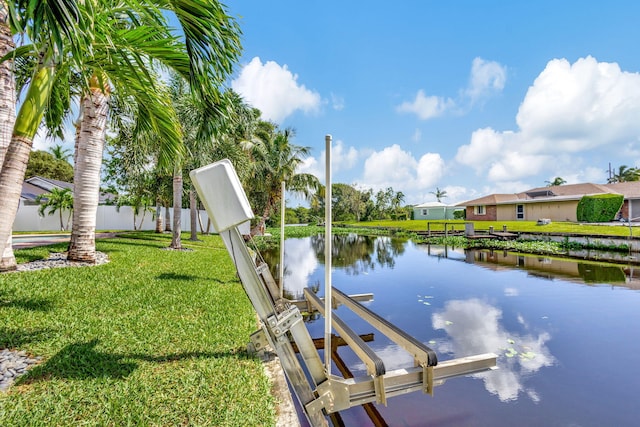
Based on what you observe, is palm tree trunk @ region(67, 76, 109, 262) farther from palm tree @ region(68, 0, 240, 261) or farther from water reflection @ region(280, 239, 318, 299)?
water reflection @ region(280, 239, 318, 299)

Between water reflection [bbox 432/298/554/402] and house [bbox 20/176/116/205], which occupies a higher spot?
house [bbox 20/176/116/205]

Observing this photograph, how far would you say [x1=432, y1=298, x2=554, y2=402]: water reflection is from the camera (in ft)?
10.6

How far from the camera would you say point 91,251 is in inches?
259

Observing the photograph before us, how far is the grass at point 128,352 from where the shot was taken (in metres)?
2.13

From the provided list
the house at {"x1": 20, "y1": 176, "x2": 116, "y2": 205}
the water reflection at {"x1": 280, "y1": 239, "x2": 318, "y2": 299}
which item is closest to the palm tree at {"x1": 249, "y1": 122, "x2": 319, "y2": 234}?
the water reflection at {"x1": 280, "y1": 239, "x2": 318, "y2": 299}

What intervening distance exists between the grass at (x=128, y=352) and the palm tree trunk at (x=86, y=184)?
1.02m

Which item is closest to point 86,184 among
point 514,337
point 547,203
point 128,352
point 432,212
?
point 128,352

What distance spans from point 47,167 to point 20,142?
35.8 m

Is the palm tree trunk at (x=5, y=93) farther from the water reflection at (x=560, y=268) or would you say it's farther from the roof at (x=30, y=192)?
the roof at (x=30, y=192)

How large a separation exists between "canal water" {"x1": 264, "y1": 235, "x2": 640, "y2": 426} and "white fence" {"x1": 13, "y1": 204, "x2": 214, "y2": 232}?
55.1 ft

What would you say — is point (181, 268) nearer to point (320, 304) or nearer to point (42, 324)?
point (42, 324)

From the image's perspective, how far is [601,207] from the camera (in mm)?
22609

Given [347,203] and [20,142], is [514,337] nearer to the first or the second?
[20,142]

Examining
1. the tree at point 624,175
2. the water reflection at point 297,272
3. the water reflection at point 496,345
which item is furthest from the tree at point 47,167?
the tree at point 624,175
